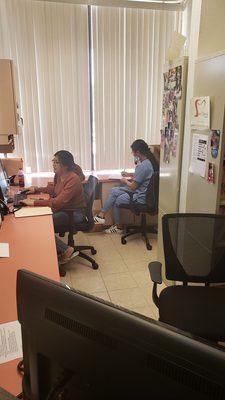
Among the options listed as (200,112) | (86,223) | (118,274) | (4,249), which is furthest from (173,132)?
(4,249)

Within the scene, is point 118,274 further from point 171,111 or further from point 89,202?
point 171,111

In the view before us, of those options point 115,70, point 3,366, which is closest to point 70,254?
point 3,366

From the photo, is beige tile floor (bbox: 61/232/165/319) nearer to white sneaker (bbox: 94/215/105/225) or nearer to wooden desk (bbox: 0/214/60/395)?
white sneaker (bbox: 94/215/105/225)

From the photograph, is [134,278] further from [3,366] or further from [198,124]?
[3,366]

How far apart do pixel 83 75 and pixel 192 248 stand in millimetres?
3249

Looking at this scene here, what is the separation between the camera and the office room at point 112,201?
1.70 feet

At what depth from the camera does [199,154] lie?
225 centimetres

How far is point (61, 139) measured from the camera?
14.8 feet

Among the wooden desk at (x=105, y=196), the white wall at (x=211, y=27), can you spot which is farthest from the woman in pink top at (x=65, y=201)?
the white wall at (x=211, y=27)

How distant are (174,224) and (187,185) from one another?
62 centimetres

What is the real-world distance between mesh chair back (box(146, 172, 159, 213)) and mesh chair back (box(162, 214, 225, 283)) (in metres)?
1.84

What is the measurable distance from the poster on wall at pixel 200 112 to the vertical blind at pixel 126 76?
2.40m

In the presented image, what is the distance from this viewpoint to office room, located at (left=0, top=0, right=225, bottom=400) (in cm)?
52

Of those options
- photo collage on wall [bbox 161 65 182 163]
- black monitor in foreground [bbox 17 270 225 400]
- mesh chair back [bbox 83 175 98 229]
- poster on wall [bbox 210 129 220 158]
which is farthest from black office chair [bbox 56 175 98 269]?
black monitor in foreground [bbox 17 270 225 400]
